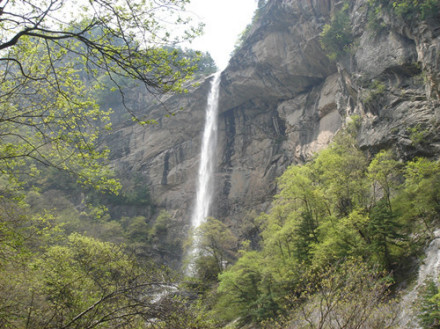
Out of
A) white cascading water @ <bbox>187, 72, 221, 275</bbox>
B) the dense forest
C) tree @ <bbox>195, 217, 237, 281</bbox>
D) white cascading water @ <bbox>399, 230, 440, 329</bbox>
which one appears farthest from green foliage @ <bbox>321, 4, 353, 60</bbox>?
white cascading water @ <bbox>399, 230, 440, 329</bbox>

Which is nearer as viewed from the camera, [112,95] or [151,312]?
[151,312]

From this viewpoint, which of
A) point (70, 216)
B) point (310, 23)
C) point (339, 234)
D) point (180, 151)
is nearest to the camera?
point (339, 234)

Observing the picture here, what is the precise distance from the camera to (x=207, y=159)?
37781 millimetres

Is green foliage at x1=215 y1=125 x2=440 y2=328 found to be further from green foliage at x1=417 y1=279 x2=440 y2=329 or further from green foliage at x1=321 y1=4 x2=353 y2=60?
green foliage at x1=321 y1=4 x2=353 y2=60

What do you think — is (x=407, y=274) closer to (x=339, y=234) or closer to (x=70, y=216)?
(x=339, y=234)

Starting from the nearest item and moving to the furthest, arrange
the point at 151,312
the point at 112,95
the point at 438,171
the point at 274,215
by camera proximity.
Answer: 1. the point at 151,312
2. the point at 438,171
3. the point at 274,215
4. the point at 112,95

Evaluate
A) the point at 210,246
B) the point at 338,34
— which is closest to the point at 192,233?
the point at 210,246

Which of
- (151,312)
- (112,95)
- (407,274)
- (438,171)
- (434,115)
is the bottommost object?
(407,274)

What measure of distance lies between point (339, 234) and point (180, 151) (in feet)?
93.4

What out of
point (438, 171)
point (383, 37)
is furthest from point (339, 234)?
point (383, 37)

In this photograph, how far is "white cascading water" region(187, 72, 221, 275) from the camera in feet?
115

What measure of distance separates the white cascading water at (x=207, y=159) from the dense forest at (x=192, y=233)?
6.44 meters

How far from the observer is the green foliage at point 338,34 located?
25.5 m

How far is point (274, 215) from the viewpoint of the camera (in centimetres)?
2020
